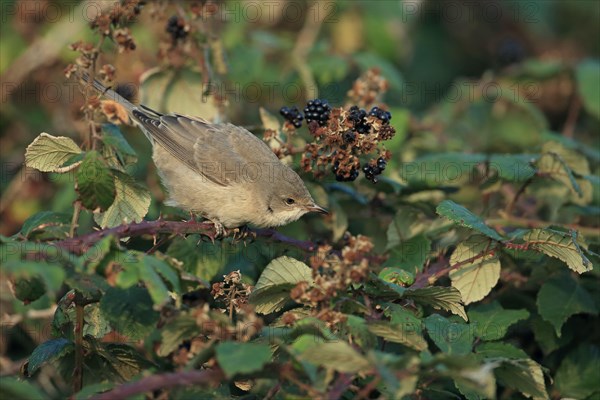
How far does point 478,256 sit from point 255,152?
1.70 meters

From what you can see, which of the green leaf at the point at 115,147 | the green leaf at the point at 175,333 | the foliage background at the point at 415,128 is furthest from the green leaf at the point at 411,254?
the green leaf at the point at 175,333

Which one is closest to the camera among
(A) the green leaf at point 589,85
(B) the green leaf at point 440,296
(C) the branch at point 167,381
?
(C) the branch at point 167,381

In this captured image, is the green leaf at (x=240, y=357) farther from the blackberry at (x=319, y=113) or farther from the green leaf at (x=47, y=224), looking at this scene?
the blackberry at (x=319, y=113)

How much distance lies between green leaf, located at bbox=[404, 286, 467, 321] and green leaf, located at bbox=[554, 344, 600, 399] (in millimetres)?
1193

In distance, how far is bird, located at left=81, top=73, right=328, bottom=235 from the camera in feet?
15.2

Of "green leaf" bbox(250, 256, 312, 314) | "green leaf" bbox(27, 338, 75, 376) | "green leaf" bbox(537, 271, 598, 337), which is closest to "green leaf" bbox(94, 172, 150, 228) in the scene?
"green leaf" bbox(27, 338, 75, 376)

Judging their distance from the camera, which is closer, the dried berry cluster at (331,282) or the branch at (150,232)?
the dried berry cluster at (331,282)

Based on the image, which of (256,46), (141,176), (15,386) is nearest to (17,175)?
(141,176)

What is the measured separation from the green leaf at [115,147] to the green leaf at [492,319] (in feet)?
6.49

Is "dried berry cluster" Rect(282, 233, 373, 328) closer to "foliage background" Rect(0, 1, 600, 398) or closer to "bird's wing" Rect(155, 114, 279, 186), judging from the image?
"foliage background" Rect(0, 1, 600, 398)

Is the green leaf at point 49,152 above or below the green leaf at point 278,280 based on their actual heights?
above

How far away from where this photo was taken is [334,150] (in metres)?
4.02

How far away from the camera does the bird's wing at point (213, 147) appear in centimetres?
491

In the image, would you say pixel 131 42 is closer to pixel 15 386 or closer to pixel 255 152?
pixel 255 152
